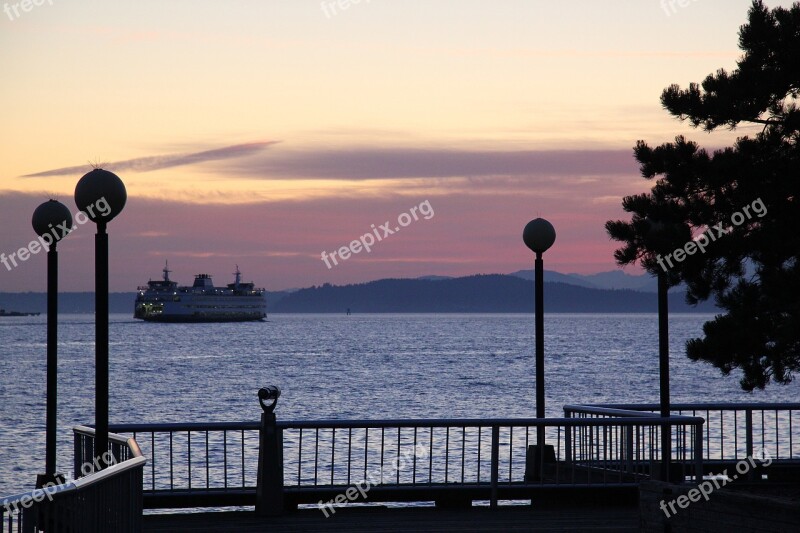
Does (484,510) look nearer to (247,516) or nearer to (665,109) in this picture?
(247,516)

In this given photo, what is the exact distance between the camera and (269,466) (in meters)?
12.3

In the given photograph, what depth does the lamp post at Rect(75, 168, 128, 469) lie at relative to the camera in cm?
974

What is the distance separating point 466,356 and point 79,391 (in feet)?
168

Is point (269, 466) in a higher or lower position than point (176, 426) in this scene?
lower

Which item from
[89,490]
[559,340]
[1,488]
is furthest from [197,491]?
[559,340]

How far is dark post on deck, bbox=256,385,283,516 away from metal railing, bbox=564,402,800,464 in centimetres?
415

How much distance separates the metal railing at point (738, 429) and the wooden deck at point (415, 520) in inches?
58.9

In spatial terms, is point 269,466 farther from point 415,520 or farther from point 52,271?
point 52,271

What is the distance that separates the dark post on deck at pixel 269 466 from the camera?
40.0 feet

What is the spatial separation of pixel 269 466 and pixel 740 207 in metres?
5.74

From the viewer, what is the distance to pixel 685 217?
1098 cm

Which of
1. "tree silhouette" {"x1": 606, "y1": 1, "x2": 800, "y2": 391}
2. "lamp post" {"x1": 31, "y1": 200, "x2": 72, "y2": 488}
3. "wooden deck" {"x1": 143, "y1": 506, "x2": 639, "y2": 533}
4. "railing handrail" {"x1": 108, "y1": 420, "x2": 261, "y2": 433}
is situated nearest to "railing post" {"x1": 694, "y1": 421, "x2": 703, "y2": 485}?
"wooden deck" {"x1": 143, "y1": 506, "x2": 639, "y2": 533}

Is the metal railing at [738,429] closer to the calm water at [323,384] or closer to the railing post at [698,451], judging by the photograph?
the railing post at [698,451]

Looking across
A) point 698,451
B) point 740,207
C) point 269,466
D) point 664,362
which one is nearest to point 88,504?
point 269,466
